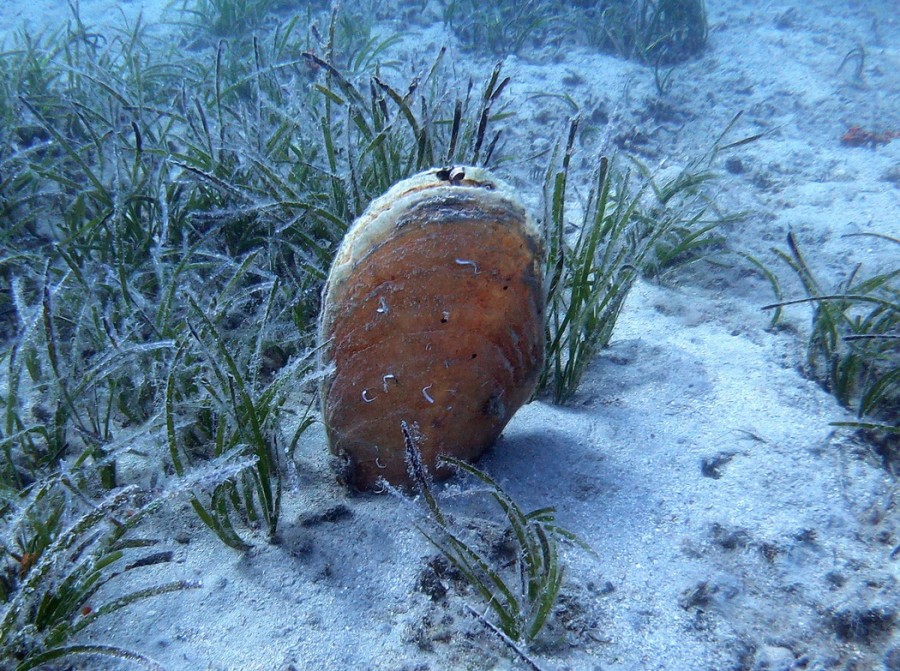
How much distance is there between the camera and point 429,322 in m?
1.71

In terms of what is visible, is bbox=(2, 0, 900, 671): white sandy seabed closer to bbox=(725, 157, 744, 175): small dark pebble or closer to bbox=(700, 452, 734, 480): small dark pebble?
bbox=(700, 452, 734, 480): small dark pebble

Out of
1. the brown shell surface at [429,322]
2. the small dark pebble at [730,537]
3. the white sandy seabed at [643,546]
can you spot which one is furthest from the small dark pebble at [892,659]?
the brown shell surface at [429,322]

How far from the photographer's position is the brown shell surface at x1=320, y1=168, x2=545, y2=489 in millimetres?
1643

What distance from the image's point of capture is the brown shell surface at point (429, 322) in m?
1.64

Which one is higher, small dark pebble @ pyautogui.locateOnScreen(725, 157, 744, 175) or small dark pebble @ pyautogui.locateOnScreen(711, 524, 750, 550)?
small dark pebble @ pyautogui.locateOnScreen(725, 157, 744, 175)

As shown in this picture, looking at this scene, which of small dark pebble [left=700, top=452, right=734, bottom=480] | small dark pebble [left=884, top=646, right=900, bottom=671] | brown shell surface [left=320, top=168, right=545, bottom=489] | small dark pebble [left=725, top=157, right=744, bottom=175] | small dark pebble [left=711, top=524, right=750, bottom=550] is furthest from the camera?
small dark pebble [left=725, top=157, right=744, bottom=175]

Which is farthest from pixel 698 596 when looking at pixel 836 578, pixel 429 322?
pixel 429 322

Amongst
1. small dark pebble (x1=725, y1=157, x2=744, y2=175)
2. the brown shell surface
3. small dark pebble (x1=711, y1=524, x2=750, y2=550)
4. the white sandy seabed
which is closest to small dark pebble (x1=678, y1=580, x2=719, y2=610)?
the white sandy seabed

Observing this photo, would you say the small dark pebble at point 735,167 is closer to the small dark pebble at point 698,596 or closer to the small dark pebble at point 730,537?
the small dark pebble at point 730,537

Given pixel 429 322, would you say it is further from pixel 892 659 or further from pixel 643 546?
pixel 892 659

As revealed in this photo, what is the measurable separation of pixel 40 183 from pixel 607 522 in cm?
429

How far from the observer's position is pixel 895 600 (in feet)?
5.45

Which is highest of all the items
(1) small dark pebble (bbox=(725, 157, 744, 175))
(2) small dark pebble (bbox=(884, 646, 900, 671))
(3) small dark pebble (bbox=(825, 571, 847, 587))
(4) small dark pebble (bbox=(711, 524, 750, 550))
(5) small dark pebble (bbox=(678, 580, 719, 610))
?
(1) small dark pebble (bbox=(725, 157, 744, 175))

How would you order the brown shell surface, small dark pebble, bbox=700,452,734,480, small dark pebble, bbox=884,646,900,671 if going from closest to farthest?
small dark pebble, bbox=884,646,900,671 < the brown shell surface < small dark pebble, bbox=700,452,734,480
